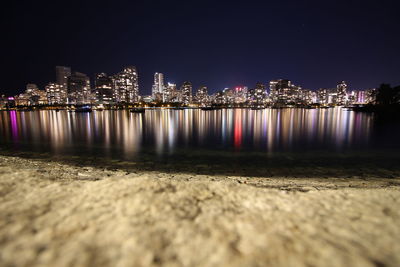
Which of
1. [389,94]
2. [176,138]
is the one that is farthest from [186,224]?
[389,94]

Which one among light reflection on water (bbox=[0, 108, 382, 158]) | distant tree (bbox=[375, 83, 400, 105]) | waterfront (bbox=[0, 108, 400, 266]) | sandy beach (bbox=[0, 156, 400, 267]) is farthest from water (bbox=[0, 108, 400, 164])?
distant tree (bbox=[375, 83, 400, 105])

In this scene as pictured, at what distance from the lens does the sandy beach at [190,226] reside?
367cm

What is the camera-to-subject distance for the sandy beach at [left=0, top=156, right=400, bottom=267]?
367 centimetres

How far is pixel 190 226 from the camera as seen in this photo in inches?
180

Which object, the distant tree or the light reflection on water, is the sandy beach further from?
the distant tree

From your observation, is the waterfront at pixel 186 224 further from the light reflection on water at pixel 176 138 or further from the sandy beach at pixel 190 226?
the light reflection on water at pixel 176 138

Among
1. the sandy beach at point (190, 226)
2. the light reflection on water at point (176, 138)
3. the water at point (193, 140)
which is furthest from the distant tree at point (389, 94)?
the sandy beach at point (190, 226)

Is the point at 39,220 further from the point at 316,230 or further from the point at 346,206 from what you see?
the point at 346,206

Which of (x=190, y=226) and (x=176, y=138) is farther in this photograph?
Result: (x=176, y=138)

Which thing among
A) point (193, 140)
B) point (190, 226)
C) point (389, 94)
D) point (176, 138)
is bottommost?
point (193, 140)

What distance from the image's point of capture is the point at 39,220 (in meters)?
4.66

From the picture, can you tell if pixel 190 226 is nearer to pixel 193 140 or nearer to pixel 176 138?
pixel 193 140

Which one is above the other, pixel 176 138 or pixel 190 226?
pixel 190 226

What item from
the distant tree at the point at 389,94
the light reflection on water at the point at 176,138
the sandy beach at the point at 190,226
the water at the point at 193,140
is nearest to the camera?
the sandy beach at the point at 190,226
